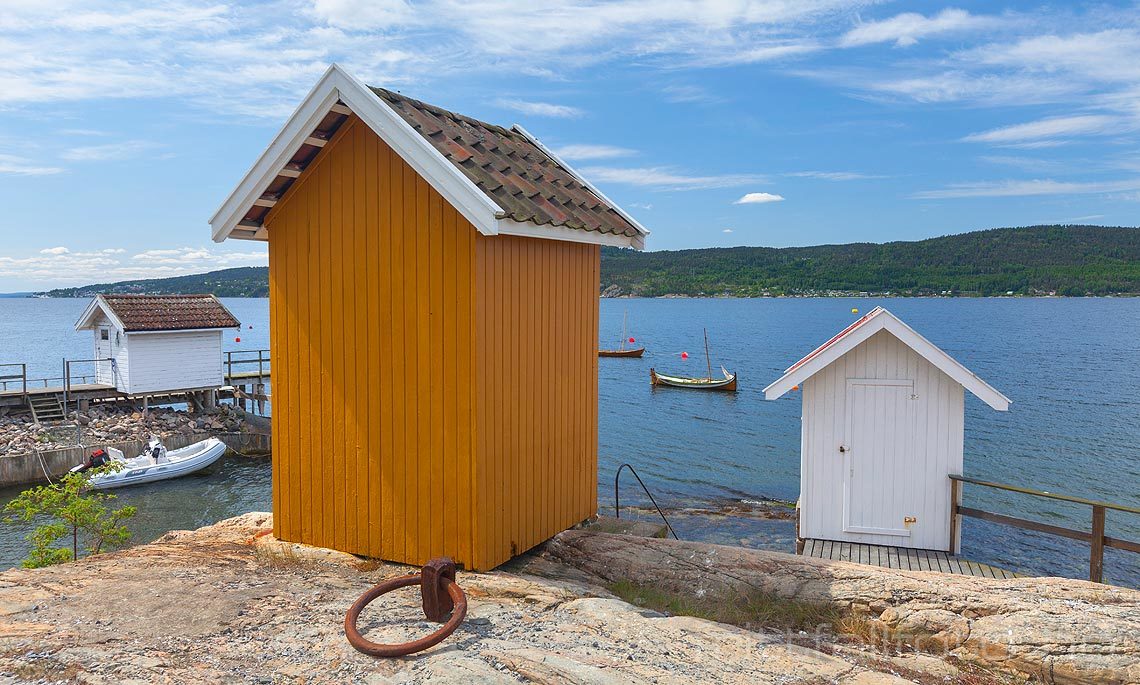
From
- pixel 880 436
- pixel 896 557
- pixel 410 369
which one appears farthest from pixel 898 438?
pixel 410 369

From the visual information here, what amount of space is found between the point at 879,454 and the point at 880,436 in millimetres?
279

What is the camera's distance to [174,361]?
29.9 metres

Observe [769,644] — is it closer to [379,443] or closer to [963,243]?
[379,443]

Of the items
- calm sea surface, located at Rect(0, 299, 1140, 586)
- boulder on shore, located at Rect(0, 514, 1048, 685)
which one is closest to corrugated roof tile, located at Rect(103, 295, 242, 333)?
calm sea surface, located at Rect(0, 299, 1140, 586)

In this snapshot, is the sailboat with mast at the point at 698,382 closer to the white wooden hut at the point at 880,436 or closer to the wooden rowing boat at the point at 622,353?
the wooden rowing boat at the point at 622,353

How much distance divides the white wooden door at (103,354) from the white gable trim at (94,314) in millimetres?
536

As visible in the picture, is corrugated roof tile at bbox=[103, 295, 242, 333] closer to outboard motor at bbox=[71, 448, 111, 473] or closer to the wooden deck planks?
outboard motor at bbox=[71, 448, 111, 473]

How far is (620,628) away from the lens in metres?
5.91

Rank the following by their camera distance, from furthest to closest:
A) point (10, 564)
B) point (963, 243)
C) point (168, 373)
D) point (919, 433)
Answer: point (963, 243) → point (168, 373) → point (10, 564) → point (919, 433)

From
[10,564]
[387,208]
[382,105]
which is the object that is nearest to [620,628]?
[387,208]

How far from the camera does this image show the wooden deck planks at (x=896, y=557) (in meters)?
10.4

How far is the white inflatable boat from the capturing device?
80.3ft

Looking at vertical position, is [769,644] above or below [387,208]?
below

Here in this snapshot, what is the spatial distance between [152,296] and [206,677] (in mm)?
29363
